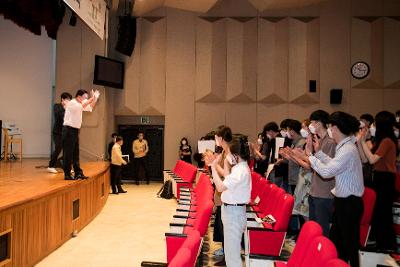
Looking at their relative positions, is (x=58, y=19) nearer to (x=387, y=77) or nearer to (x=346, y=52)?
(x=346, y=52)

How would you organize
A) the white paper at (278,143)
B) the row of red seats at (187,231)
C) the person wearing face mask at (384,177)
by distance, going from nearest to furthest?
1. the row of red seats at (187,231)
2. the person wearing face mask at (384,177)
3. the white paper at (278,143)

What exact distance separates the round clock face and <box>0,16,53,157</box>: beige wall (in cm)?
914

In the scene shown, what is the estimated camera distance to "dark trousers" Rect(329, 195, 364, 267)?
3305 millimetres

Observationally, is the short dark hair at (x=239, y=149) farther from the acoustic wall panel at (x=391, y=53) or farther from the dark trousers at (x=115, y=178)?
the acoustic wall panel at (x=391, y=53)

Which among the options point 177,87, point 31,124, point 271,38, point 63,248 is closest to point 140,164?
point 177,87

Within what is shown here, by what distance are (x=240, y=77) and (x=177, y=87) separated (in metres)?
1.90

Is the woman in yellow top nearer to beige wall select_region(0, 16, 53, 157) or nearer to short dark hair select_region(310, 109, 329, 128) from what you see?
beige wall select_region(0, 16, 53, 157)

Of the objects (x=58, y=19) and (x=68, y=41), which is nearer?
(x=58, y=19)

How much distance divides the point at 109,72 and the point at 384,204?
8.90m

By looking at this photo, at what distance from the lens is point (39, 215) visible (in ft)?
15.2

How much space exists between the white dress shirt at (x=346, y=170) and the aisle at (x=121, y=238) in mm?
2471

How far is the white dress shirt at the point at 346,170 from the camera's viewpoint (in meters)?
3.35

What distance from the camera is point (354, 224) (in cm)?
331

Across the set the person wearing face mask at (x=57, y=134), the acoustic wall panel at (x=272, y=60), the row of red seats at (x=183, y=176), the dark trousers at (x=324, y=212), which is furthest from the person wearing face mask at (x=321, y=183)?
the acoustic wall panel at (x=272, y=60)
